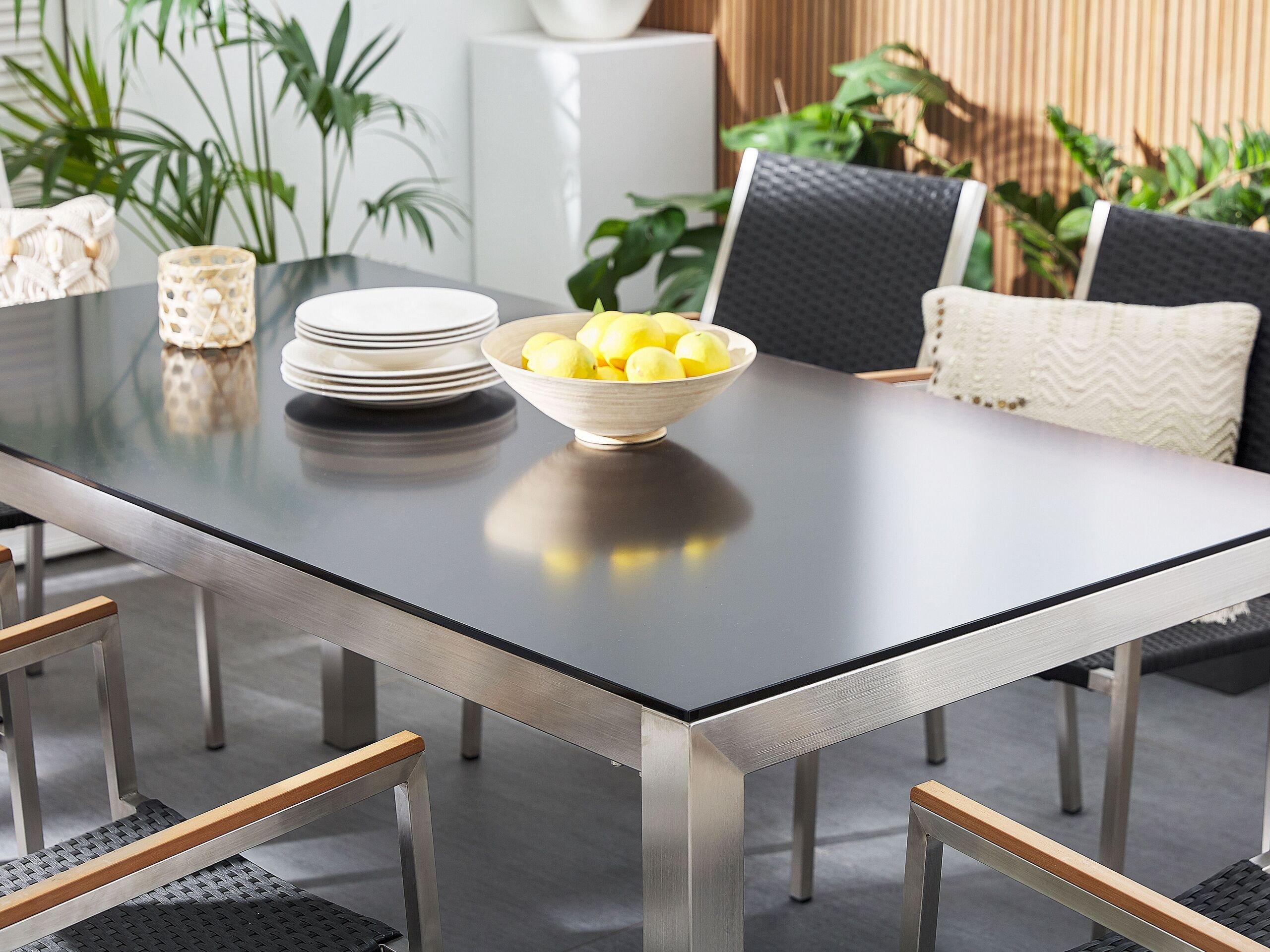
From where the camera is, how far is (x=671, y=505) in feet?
5.32

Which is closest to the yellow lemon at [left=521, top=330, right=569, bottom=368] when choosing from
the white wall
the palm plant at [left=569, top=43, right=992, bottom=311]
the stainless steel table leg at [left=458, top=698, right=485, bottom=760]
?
the stainless steel table leg at [left=458, top=698, right=485, bottom=760]

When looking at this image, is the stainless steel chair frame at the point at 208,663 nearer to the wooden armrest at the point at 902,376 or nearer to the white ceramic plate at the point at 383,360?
the white ceramic plate at the point at 383,360

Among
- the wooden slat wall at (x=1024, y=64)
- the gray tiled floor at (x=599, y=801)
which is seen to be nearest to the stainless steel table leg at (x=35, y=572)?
the gray tiled floor at (x=599, y=801)


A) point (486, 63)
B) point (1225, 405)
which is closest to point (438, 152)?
point (486, 63)

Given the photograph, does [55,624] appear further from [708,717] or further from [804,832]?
[804,832]

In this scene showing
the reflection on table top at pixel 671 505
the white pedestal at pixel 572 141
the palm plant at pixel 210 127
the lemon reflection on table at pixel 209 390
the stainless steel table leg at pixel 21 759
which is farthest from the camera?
the white pedestal at pixel 572 141

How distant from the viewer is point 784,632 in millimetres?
1297

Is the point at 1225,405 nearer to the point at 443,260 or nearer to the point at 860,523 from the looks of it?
the point at 860,523

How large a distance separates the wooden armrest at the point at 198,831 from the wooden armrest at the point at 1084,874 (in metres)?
0.46

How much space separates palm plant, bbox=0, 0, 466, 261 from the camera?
3.78 m

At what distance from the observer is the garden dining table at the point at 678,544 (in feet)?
3.99

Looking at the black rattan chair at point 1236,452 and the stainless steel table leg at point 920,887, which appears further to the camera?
the black rattan chair at point 1236,452

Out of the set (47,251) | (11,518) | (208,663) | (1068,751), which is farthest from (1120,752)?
(47,251)

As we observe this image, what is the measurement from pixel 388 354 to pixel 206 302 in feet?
1.21
